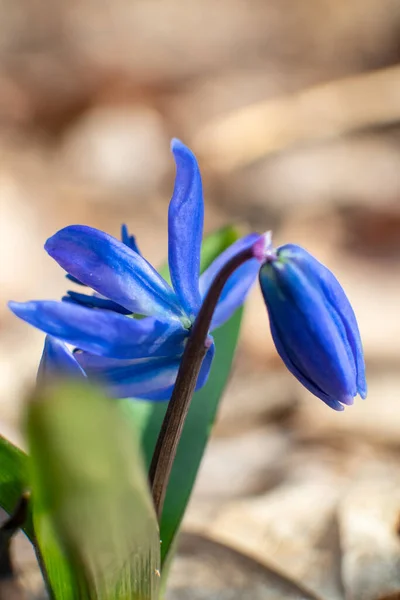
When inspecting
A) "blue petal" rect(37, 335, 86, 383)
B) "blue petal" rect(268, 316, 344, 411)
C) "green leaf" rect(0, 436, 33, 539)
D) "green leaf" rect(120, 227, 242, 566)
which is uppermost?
"blue petal" rect(37, 335, 86, 383)

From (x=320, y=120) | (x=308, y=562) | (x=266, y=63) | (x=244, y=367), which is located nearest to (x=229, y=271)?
(x=308, y=562)

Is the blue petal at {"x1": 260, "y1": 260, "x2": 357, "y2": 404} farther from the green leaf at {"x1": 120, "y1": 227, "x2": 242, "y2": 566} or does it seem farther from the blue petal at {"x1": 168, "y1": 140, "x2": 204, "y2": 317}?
the green leaf at {"x1": 120, "y1": 227, "x2": 242, "y2": 566}

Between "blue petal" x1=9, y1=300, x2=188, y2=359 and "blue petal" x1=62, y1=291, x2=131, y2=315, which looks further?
"blue petal" x1=62, y1=291, x2=131, y2=315

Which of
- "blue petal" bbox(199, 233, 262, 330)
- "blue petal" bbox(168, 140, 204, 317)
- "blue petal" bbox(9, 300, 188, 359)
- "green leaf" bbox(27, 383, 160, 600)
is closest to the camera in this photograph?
"green leaf" bbox(27, 383, 160, 600)

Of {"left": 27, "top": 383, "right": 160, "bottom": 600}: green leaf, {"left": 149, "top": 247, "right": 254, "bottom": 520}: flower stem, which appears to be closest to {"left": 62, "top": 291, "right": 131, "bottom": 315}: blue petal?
{"left": 149, "top": 247, "right": 254, "bottom": 520}: flower stem

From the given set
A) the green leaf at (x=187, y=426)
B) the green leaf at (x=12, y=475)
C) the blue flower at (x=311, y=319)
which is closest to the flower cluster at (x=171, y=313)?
the blue flower at (x=311, y=319)

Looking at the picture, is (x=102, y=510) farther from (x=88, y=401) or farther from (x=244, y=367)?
(x=244, y=367)

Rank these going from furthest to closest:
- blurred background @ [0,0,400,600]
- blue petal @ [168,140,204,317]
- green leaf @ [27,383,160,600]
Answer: blurred background @ [0,0,400,600] → blue petal @ [168,140,204,317] → green leaf @ [27,383,160,600]
